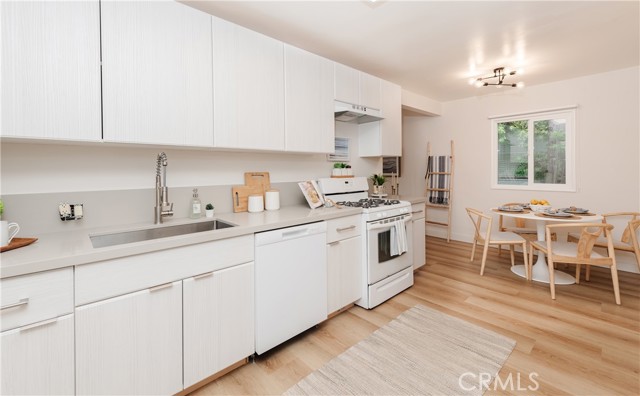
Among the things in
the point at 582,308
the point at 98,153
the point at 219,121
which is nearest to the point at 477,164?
the point at 582,308

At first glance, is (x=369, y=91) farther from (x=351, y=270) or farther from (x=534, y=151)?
(x=534, y=151)

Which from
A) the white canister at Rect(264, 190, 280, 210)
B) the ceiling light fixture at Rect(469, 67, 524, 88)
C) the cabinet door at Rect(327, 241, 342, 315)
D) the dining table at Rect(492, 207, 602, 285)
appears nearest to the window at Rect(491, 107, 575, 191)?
the ceiling light fixture at Rect(469, 67, 524, 88)

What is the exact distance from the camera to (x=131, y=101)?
→ 153cm

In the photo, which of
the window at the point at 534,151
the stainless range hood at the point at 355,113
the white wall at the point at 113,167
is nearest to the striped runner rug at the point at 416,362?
the white wall at the point at 113,167

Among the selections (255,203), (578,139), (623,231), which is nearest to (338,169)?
(255,203)

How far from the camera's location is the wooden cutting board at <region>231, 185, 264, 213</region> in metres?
2.34

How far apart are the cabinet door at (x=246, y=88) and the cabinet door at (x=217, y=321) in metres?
0.89

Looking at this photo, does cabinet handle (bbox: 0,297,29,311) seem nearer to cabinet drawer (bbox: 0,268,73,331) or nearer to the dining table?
cabinet drawer (bbox: 0,268,73,331)

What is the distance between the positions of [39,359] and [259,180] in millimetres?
1710

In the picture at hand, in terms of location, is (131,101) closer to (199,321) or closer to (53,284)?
(53,284)

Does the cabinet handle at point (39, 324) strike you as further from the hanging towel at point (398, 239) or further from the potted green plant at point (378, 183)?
the potted green plant at point (378, 183)

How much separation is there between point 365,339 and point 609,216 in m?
3.56

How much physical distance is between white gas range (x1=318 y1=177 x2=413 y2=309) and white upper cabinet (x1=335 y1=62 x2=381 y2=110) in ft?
2.72

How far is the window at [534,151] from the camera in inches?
151
